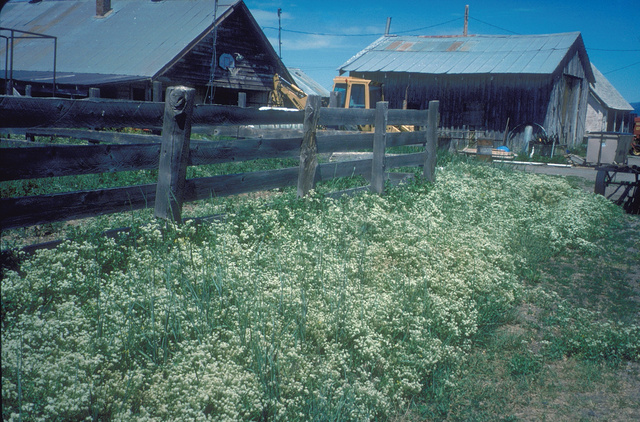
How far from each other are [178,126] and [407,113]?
5109mm

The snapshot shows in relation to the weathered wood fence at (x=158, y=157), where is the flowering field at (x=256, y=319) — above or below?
below

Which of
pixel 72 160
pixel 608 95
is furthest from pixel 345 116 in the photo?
pixel 608 95

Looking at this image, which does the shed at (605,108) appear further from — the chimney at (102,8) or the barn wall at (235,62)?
the chimney at (102,8)

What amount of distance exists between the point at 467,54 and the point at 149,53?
16.2m

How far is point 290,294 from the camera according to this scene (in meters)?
3.84

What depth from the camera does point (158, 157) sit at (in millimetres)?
4934

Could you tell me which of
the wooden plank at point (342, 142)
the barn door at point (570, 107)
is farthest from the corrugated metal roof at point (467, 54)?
the wooden plank at point (342, 142)

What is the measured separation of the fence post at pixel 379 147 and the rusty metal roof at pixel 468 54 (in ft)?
62.9

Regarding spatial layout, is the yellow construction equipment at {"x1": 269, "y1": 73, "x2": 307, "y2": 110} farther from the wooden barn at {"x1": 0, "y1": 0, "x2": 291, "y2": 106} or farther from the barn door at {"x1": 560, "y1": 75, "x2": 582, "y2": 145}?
the barn door at {"x1": 560, "y1": 75, "x2": 582, "y2": 145}

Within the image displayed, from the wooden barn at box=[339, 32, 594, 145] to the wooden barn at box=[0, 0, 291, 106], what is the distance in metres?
5.73

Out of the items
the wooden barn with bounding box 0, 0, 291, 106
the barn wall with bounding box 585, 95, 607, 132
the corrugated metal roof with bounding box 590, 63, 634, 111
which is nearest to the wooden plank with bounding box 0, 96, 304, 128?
the wooden barn with bounding box 0, 0, 291, 106

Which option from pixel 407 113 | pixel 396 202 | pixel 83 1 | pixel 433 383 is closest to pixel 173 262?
pixel 433 383

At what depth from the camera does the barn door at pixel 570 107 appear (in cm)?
2702

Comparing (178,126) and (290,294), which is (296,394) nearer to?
(290,294)
